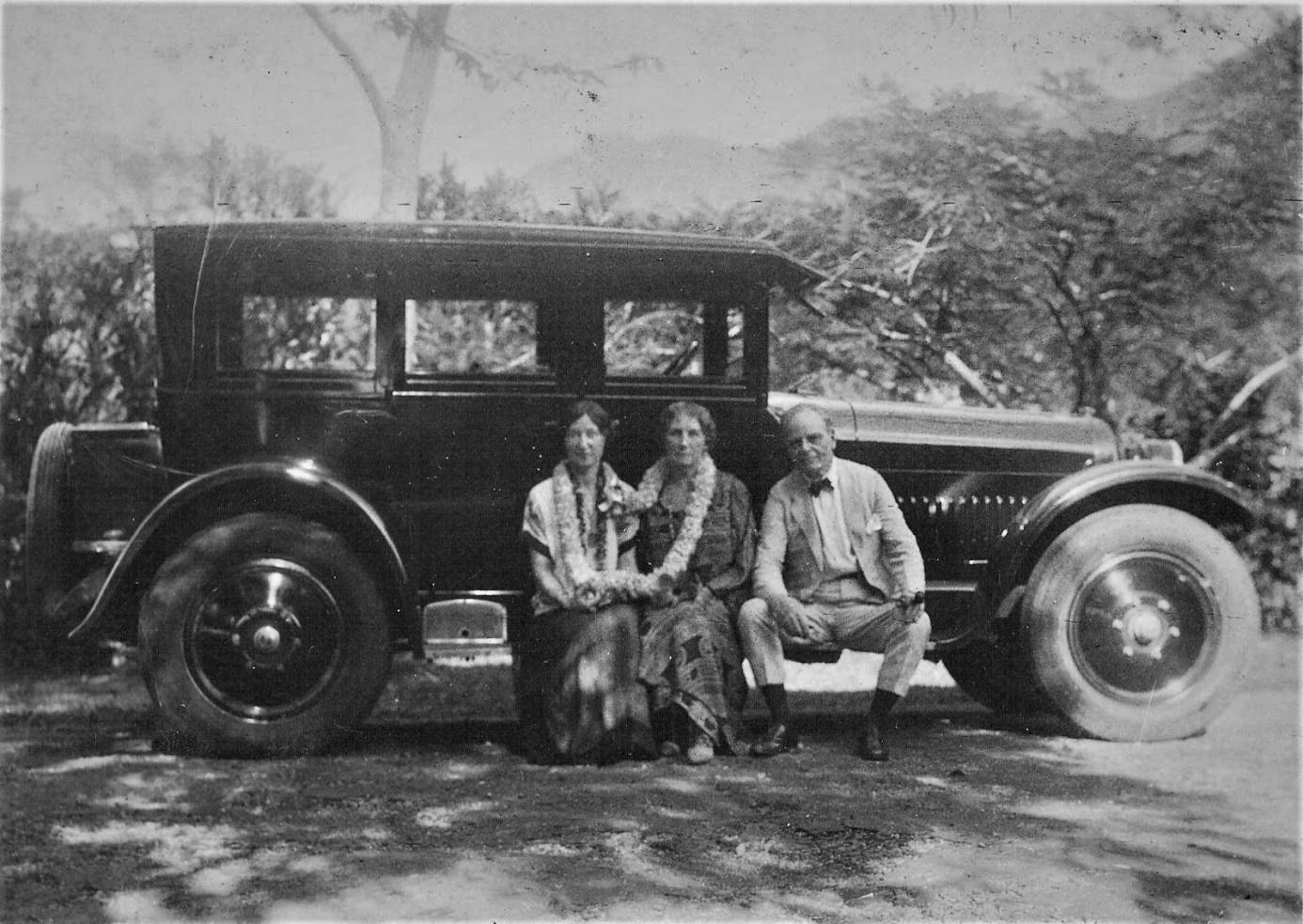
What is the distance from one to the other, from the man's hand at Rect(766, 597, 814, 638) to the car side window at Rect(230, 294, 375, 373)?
1461 millimetres

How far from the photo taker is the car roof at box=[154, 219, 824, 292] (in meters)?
4.10

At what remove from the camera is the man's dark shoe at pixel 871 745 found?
4168 mm

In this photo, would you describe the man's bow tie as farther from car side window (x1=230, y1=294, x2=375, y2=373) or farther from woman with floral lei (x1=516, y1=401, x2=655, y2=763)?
car side window (x1=230, y1=294, x2=375, y2=373)

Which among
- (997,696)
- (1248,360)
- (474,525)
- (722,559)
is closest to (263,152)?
(474,525)

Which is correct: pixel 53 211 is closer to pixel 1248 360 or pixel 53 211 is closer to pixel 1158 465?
pixel 1158 465

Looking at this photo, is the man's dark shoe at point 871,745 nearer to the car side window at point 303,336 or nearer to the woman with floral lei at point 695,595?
the woman with floral lei at point 695,595

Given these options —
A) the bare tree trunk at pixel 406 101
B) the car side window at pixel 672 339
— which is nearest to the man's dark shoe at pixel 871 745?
the car side window at pixel 672 339

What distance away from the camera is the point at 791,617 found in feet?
13.5

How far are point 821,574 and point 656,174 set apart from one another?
51.0 inches

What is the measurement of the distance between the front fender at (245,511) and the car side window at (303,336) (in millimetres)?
336

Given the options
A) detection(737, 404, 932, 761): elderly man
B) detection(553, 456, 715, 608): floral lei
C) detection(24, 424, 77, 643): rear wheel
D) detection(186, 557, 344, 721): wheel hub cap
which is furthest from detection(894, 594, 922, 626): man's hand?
detection(24, 424, 77, 643): rear wheel

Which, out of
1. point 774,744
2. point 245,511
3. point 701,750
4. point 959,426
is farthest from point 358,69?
point 774,744

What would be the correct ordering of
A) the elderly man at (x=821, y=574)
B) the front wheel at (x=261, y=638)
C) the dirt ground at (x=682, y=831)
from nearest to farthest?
the dirt ground at (x=682, y=831) → the elderly man at (x=821, y=574) → the front wheel at (x=261, y=638)

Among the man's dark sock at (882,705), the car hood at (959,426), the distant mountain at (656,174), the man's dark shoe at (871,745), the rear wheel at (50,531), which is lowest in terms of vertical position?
the man's dark shoe at (871,745)
